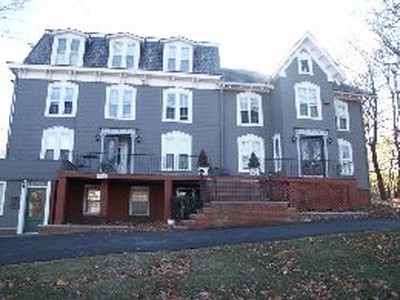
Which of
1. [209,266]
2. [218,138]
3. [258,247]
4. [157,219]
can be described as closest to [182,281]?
[209,266]

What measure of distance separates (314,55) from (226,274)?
2123 cm

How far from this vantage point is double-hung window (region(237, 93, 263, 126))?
28.9 m

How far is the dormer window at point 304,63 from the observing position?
94.3ft

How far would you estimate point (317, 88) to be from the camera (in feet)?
94.0

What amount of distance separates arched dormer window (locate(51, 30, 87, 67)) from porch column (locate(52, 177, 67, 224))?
7893 mm

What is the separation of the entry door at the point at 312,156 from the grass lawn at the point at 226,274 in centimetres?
1398

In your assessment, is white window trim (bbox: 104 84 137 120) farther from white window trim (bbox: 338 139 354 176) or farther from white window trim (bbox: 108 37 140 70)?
white window trim (bbox: 338 139 354 176)

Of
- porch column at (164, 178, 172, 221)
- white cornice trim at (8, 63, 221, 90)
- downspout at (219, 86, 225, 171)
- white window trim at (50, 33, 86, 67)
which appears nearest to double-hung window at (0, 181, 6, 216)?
white cornice trim at (8, 63, 221, 90)

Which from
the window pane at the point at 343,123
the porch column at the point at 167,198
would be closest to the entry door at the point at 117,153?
the porch column at the point at 167,198

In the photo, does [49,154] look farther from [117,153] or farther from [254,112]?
[254,112]

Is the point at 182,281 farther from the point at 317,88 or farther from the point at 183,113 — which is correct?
the point at 317,88

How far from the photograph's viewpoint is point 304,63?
94.9 feet

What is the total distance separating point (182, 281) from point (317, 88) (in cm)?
2083

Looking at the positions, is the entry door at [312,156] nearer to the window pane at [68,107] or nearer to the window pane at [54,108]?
the window pane at [68,107]
